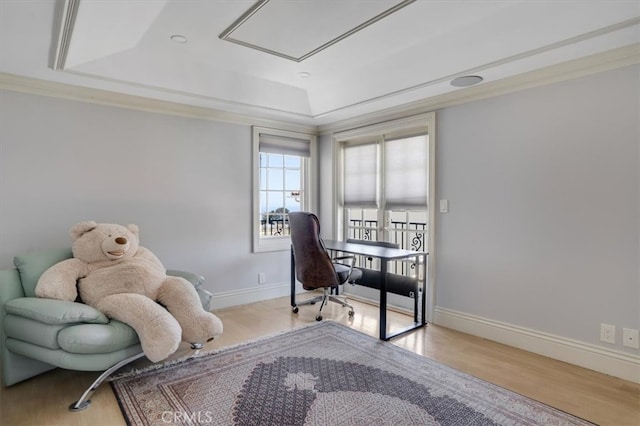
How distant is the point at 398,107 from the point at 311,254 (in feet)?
5.80

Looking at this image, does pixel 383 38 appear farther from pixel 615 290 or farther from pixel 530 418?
pixel 530 418

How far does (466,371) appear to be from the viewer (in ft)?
8.02

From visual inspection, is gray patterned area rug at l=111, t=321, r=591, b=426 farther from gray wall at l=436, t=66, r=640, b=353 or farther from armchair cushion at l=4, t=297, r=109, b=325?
gray wall at l=436, t=66, r=640, b=353

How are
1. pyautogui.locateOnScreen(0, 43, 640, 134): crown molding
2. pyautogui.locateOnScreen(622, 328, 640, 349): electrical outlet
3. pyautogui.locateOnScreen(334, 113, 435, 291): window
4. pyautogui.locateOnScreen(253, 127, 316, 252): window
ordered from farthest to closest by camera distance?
pyautogui.locateOnScreen(253, 127, 316, 252): window < pyautogui.locateOnScreen(334, 113, 435, 291): window < pyautogui.locateOnScreen(0, 43, 640, 134): crown molding < pyautogui.locateOnScreen(622, 328, 640, 349): electrical outlet

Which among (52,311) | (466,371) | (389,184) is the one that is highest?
(389,184)

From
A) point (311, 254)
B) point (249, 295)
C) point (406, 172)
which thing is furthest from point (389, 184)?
point (249, 295)

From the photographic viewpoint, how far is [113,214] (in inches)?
127

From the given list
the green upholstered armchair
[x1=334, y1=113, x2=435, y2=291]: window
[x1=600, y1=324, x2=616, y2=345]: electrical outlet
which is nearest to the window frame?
[x1=334, y1=113, x2=435, y2=291]: window

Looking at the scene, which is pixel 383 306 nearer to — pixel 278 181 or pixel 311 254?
pixel 311 254

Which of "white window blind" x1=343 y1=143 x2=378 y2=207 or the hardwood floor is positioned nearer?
the hardwood floor

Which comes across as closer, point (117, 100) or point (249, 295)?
point (117, 100)

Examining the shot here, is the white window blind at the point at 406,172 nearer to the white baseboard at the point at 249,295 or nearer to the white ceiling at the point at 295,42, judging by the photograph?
the white ceiling at the point at 295,42

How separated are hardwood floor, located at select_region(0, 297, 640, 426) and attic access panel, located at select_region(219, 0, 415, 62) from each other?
7.87 feet

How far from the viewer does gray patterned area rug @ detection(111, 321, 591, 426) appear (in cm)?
191
